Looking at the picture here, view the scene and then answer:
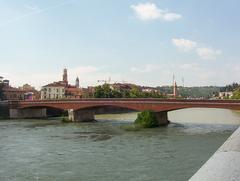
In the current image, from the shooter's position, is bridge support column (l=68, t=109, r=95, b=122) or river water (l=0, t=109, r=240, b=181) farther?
bridge support column (l=68, t=109, r=95, b=122)

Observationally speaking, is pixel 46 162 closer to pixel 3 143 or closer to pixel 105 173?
pixel 105 173

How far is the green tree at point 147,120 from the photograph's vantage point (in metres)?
40.8

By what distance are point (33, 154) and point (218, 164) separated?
19890mm

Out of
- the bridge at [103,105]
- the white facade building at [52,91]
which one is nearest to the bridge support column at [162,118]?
the bridge at [103,105]

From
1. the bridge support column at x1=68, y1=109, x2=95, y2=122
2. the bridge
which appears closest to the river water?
the bridge

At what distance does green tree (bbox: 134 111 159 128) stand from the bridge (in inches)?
76.1

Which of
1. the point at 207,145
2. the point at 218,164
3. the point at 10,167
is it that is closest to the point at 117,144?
the point at 207,145

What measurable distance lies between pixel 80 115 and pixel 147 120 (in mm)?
14596

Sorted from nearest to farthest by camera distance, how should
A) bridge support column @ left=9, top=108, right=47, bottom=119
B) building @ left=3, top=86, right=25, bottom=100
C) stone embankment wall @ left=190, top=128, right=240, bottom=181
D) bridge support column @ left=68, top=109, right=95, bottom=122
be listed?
stone embankment wall @ left=190, top=128, right=240, bottom=181 < bridge support column @ left=68, top=109, right=95, bottom=122 < bridge support column @ left=9, top=108, right=47, bottom=119 < building @ left=3, top=86, right=25, bottom=100

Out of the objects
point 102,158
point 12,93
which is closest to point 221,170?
point 102,158

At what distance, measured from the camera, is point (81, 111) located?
53.8m

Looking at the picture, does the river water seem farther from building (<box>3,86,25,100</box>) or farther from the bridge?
building (<box>3,86,25,100</box>)

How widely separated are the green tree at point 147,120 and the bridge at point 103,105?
1933 mm

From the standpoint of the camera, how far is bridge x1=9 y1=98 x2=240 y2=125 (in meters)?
42.6
